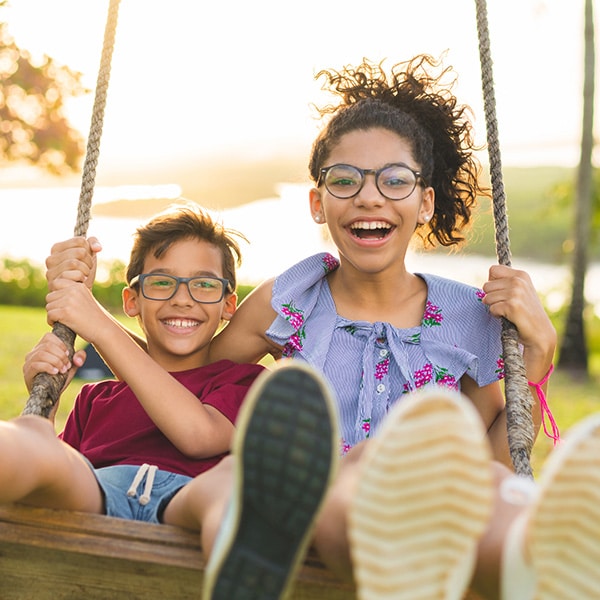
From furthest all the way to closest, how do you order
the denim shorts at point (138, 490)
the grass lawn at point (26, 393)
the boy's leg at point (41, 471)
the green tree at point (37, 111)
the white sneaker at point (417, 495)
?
the green tree at point (37, 111)
the grass lawn at point (26, 393)
the denim shorts at point (138, 490)
the boy's leg at point (41, 471)
the white sneaker at point (417, 495)

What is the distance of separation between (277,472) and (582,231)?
7.13 m

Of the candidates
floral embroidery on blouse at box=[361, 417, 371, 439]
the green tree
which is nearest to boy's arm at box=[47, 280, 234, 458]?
floral embroidery on blouse at box=[361, 417, 371, 439]

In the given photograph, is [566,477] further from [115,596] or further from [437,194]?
[437,194]

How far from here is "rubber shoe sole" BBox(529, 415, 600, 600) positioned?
115 centimetres

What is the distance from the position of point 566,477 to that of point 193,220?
1450mm

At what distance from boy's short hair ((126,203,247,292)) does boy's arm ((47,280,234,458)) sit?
0.30 meters

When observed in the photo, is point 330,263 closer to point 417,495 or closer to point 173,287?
point 173,287

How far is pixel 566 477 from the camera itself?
3.76 ft

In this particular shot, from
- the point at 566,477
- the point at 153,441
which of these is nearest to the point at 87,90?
the point at 153,441

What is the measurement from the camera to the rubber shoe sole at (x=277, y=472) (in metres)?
1.23

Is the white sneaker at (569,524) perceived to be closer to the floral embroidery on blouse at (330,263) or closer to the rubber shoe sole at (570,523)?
the rubber shoe sole at (570,523)

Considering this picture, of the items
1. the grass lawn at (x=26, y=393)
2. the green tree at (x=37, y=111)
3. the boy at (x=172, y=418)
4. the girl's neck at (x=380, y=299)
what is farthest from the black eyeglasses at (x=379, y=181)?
the green tree at (x=37, y=111)

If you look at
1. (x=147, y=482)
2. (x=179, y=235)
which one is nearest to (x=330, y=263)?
(x=179, y=235)

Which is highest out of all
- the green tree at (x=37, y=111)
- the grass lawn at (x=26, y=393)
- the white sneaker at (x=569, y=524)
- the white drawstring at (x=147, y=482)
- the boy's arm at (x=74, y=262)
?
the green tree at (x=37, y=111)
